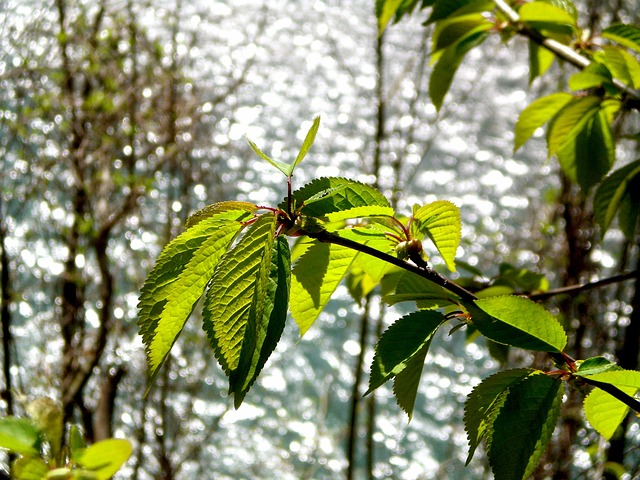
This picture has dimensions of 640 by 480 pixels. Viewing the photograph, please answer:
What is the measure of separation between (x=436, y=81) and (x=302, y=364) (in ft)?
12.0

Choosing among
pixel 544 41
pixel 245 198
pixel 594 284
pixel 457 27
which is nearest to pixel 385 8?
pixel 457 27

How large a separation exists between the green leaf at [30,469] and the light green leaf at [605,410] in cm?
35

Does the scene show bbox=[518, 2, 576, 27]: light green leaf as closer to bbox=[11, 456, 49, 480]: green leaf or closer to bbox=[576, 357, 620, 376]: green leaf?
bbox=[576, 357, 620, 376]: green leaf

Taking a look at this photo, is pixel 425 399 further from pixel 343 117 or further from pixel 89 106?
pixel 89 106

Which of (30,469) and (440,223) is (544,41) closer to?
(440,223)

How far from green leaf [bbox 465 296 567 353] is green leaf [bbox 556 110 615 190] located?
0.41m

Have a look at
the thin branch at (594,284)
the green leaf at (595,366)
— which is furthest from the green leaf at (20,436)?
the thin branch at (594,284)

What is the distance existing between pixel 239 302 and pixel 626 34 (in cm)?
59

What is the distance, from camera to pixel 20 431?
1.13ft

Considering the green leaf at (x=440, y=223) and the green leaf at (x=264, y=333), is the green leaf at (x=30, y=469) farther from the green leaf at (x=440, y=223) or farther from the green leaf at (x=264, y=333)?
the green leaf at (x=440, y=223)

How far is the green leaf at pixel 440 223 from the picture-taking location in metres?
0.54

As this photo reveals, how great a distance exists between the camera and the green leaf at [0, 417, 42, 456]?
333 millimetres

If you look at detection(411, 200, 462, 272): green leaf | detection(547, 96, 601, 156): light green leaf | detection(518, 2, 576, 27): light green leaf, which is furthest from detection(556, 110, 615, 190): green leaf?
detection(411, 200, 462, 272): green leaf

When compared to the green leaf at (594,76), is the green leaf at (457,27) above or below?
above
